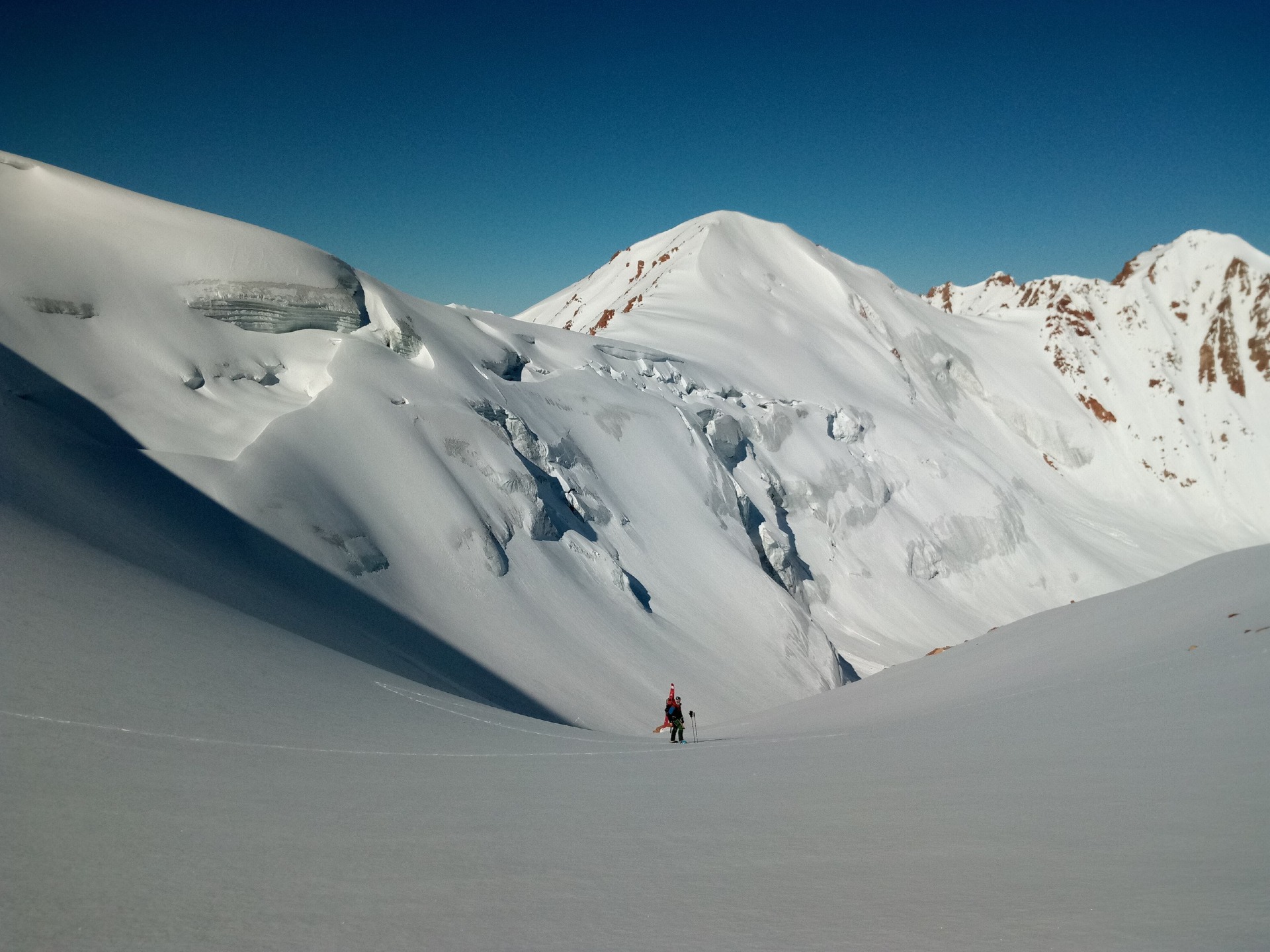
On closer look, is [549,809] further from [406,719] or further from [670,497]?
[670,497]

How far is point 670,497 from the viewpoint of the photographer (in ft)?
103

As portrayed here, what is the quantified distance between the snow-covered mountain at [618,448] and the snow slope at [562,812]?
8491mm

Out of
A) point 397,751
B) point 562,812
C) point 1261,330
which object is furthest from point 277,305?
point 1261,330

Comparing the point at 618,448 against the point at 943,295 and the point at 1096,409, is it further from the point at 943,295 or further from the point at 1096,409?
the point at 943,295

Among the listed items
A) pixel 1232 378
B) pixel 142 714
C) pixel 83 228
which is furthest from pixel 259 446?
pixel 1232 378

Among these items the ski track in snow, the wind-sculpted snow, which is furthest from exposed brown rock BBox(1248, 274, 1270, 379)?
the ski track in snow

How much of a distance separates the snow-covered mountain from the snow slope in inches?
334

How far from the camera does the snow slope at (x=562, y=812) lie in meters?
3.27

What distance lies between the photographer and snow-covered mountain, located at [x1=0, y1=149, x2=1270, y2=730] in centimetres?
1953

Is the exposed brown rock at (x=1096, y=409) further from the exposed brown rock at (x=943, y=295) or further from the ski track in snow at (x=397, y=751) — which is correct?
the ski track in snow at (x=397, y=751)

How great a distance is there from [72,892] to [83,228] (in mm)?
23865

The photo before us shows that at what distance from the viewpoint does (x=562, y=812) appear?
5.35 metres

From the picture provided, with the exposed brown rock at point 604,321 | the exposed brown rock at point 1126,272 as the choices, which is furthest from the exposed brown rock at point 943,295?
the exposed brown rock at point 604,321

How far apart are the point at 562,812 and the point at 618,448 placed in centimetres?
2617
